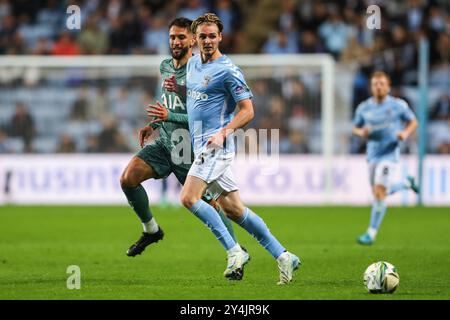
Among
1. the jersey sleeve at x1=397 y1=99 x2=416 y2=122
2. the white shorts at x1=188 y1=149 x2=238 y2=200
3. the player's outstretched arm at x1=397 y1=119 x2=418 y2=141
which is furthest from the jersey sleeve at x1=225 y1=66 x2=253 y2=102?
the jersey sleeve at x1=397 y1=99 x2=416 y2=122

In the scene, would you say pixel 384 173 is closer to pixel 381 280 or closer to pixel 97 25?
pixel 381 280

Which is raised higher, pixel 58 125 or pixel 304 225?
pixel 58 125

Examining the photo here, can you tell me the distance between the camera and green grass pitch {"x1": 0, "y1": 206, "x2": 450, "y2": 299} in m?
8.79

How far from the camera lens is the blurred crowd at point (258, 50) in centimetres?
2316

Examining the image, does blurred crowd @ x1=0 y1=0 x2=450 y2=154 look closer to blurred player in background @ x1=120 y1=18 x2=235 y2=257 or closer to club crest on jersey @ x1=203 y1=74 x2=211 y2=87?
blurred player in background @ x1=120 y1=18 x2=235 y2=257

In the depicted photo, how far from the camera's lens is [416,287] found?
9.12m

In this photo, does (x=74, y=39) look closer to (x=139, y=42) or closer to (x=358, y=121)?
(x=139, y=42)

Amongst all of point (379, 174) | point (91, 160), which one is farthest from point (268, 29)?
point (379, 174)

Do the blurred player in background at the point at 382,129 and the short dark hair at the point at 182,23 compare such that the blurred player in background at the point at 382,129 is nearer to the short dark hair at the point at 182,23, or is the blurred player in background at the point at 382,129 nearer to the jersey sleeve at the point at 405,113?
the jersey sleeve at the point at 405,113

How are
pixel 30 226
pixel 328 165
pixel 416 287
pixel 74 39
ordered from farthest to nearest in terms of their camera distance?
pixel 74 39 → pixel 328 165 → pixel 30 226 → pixel 416 287

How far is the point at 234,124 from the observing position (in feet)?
29.8

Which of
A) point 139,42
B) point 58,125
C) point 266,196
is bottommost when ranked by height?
point 266,196

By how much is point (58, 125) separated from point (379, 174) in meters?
10.0

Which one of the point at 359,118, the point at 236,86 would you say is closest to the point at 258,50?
the point at 359,118
